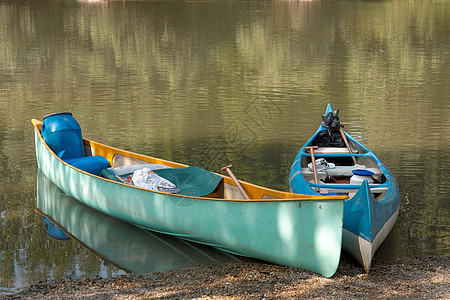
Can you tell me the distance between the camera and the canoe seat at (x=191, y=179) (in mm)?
8695

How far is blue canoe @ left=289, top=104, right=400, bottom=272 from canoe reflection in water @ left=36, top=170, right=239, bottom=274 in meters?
1.64

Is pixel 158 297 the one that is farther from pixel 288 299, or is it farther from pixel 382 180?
pixel 382 180

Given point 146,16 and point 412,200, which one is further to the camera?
point 146,16

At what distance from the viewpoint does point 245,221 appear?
7.15 metres

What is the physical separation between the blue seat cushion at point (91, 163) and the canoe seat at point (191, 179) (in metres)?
0.55

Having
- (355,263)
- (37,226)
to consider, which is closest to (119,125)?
(37,226)

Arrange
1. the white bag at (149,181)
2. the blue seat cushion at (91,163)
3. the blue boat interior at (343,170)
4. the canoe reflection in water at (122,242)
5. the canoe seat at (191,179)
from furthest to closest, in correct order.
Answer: the blue seat cushion at (91,163) → the white bag at (149,181) → the canoe seat at (191,179) → the blue boat interior at (343,170) → the canoe reflection in water at (122,242)

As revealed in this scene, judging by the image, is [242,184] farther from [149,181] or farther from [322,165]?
[322,165]

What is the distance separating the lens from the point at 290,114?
633 inches

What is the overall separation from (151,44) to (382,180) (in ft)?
74.3

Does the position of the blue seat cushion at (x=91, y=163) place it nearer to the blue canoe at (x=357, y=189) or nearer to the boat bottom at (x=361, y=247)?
the blue canoe at (x=357, y=189)

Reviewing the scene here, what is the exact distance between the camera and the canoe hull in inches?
263

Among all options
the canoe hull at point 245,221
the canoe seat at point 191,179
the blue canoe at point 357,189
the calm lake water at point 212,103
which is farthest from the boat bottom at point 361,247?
the canoe seat at point 191,179

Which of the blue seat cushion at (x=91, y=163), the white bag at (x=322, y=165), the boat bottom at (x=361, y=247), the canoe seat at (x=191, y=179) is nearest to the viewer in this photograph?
the boat bottom at (x=361, y=247)
